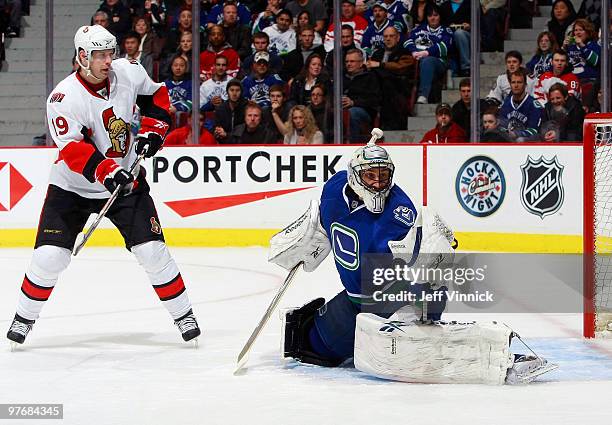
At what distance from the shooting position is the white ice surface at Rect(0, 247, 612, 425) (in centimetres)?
327

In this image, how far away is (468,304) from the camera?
400cm

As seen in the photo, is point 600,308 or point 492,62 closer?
point 600,308

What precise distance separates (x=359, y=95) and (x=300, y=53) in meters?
0.61

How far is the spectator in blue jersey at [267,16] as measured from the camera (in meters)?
9.20

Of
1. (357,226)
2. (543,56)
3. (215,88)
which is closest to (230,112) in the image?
(215,88)

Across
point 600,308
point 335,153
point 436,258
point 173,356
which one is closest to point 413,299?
point 436,258

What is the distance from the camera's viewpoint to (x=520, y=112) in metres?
8.50

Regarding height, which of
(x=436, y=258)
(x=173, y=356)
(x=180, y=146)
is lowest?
(x=173, y=356)

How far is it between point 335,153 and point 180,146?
115 centimetres

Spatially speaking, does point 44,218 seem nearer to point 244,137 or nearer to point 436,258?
point 436,258

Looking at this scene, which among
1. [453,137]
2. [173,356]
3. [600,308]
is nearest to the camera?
[173,356]

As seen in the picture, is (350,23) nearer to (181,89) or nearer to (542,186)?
(181,89)

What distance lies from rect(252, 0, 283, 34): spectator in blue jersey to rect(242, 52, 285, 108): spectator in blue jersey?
261 millimetres

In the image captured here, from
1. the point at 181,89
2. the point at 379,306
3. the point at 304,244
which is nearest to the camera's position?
the point at 379,306
